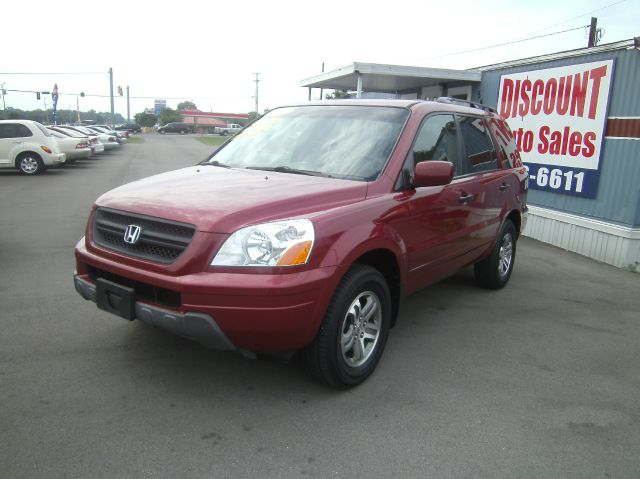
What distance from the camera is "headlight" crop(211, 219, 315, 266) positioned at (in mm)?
2834

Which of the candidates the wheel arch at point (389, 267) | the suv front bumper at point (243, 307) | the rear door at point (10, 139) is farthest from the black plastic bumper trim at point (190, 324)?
the rear door at point (10, 139)

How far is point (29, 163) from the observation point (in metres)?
16.7

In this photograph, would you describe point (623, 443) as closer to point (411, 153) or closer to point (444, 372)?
point (444, 372)

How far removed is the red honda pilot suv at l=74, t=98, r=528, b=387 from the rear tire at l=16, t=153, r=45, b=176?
48.3ft

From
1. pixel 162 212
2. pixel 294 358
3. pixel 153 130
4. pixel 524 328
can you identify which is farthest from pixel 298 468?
pixel 153 130

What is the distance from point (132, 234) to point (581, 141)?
7.48 metres

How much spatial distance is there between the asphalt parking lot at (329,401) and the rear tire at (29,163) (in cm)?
1328

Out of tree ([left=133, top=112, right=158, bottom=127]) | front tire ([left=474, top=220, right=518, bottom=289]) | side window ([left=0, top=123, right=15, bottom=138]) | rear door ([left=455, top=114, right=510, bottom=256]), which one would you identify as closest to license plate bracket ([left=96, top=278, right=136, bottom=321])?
rear door ([left=455, top=114, right=510, bottom=256])

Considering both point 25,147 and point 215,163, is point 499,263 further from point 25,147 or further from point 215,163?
point 25,147

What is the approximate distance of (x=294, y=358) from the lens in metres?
3.75

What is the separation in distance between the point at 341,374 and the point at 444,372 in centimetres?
90

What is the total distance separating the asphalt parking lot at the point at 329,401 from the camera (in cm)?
270

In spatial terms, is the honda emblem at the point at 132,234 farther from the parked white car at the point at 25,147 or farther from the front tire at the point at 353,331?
the parked white car at the point at 25,147

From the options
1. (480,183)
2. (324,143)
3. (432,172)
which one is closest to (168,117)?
(480,183)
